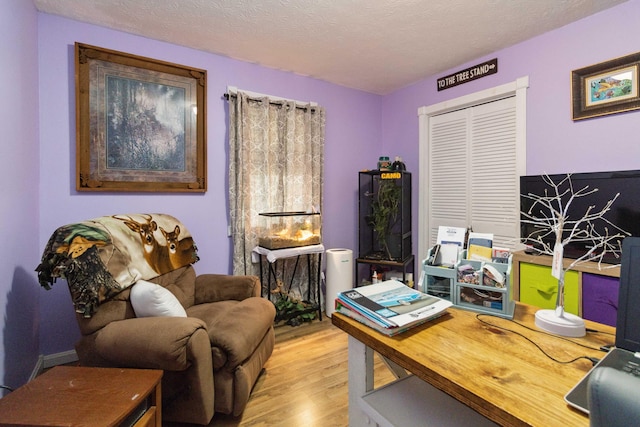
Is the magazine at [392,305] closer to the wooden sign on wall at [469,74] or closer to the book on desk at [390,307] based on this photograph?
the book on desk at [390,307]

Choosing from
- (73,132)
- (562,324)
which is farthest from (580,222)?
(73,132)

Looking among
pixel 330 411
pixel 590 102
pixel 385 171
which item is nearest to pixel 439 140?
pixel 385 171

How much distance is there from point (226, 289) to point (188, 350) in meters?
0.86

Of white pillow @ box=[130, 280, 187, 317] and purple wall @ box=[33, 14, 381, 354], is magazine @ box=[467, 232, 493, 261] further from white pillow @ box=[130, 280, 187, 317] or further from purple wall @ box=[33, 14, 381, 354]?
purple wall @ box=[33, 14, 381, 354]

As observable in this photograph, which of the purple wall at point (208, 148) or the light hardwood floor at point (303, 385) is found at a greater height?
the purple wall at point (208, 148)

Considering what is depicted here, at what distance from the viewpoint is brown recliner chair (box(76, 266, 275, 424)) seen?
139 centimetres

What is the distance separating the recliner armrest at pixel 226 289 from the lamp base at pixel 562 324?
69.4 inches

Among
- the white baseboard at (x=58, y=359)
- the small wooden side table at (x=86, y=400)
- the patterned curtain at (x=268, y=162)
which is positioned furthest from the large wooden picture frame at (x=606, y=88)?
the white baseboard at (x=58, y=359)

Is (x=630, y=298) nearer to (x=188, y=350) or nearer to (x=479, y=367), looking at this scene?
(x=479, y=367)

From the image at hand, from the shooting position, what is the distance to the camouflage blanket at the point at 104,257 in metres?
1.53

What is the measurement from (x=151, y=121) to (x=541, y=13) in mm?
3017

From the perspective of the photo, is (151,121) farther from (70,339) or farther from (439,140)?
(439,140)

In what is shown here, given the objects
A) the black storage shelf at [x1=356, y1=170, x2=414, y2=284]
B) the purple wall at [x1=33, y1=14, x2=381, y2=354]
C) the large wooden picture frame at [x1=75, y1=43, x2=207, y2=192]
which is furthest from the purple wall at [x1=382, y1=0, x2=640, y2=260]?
the large wooden picture frame at [x1=75, y1=43, x2=207, y2=192]

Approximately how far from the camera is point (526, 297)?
7.36 feet
